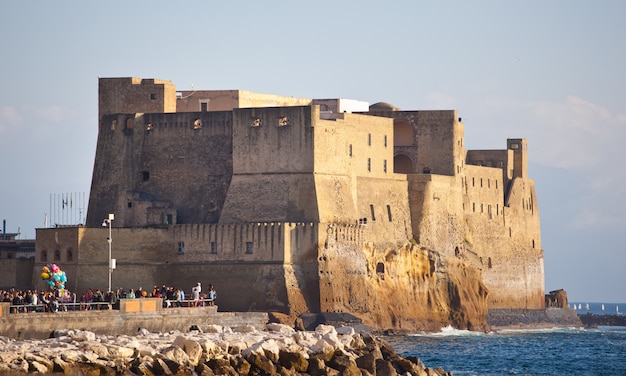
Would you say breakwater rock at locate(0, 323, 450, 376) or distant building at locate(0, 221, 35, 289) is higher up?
distant building at locate(0, 221, 35, 289)

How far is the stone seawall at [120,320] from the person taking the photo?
56.5 meters

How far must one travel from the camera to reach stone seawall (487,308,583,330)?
9244 cm

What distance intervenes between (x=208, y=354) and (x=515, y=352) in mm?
26688

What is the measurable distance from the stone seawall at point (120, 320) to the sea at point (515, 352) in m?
7.76

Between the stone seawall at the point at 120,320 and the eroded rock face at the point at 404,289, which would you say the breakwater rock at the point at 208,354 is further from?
the eroded rock face at the point at 404,289

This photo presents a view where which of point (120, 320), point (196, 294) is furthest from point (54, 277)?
point (120, 320)

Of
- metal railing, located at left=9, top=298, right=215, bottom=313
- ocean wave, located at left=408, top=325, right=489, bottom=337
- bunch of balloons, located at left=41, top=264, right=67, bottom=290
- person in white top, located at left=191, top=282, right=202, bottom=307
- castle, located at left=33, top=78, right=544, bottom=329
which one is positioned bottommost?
ocean wave, located at left=408, top=325, right=489, bottom=337

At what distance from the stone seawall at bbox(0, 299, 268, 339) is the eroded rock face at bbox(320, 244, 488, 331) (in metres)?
7.89

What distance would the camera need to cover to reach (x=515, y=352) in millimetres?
77312

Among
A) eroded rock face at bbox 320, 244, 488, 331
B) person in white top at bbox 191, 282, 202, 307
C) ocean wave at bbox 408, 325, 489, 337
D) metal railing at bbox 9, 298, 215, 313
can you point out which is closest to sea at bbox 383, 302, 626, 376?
ocean wave at bbox 408, 325, 489, 337

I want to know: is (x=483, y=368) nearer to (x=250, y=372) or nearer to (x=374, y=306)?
(x=374, y=306)

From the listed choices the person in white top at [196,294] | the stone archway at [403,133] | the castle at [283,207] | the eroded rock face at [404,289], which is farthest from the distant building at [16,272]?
the stone archway at [403,133]

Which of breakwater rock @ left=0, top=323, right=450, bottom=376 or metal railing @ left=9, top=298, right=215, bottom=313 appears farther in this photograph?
metal railing @ left=9, top=298, right=215, bottom=313

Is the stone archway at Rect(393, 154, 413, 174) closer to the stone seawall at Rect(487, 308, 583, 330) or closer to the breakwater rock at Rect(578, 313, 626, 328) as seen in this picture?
the stone seawall at Rect(487, 308, 583, 330)
